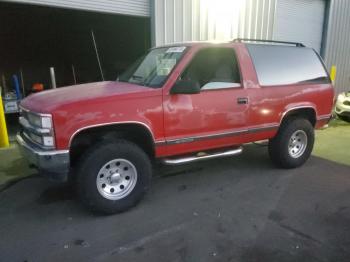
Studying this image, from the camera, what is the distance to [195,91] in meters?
3.87

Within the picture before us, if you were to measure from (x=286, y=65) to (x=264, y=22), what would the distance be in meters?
5.38

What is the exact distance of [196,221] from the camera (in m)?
3.63

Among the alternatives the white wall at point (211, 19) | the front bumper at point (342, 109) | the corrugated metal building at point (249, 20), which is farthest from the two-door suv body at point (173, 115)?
the front bumper at point (342, 109)

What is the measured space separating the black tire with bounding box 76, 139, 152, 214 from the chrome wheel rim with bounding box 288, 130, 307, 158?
2653 millimetres

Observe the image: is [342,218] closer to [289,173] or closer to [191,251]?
[289,173]

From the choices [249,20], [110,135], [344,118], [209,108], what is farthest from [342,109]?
[110,135]

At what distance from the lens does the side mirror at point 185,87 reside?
383 centimetres

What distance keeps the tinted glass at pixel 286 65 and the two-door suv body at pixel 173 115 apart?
2 cm

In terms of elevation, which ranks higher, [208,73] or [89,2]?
[89,2]

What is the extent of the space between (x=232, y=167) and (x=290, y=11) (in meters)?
7.43

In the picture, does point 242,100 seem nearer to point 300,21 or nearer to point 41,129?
point 41,129

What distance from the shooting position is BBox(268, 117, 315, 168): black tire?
5.09 m

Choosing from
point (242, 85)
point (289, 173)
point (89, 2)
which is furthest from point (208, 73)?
point (89, 2)

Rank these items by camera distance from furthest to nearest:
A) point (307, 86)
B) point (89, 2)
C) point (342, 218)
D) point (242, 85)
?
→ point (89, 2) → point (307, 86) → point (242, 85) → point (342, 218)
